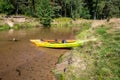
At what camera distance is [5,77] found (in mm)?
15719

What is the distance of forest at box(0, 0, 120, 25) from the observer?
5526 centimetres

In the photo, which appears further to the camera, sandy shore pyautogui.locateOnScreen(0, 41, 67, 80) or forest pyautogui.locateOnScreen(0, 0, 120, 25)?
forest pyautogui.locateOnScreen(0, 0, 120, 25)

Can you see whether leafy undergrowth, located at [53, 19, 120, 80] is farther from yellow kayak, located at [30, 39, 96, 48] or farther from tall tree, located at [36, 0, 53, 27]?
tall tree, located at [36, 0, 53, 27]

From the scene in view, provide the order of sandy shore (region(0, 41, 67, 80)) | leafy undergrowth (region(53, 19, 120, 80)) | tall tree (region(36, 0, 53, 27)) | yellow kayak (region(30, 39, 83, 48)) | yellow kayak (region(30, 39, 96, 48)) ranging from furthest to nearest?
tall tree (region(36, 0, 53, 27)) < yellow kayak (region(30, 39, 83, 48)) < yellow kayak (region(30, 39, 96, 48)) < sandy shore (region(0, 41, 67, 80)) < leafy undergrowth (region(53, 19, 120, 80))

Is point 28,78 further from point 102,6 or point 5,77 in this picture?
point 102,6

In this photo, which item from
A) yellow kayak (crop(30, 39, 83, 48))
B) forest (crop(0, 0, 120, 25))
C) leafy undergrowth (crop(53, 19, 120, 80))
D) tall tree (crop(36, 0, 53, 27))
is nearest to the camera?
leafy undergrowth (crop(53, 19, 120, 80))

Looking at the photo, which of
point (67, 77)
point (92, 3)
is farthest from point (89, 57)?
point (92, 3)

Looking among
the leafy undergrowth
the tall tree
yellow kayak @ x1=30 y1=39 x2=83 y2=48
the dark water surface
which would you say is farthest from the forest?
the leafy undergrowth

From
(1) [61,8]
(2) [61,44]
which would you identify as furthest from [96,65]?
(1) [61,8]

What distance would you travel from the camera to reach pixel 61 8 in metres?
67.9

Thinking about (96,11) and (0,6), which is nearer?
(0,6)

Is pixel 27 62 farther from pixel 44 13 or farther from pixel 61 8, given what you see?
pixel 61 8

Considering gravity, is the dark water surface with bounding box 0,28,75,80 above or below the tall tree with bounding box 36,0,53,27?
below

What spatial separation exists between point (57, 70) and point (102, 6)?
188ft
